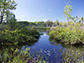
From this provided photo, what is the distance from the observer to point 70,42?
820 cm

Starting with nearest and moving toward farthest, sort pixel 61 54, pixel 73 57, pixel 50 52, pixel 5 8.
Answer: pixel 73 57 < pixel 61 54 < pixel 50 52 < pixel 5 8

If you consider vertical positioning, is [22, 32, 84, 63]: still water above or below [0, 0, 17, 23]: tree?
below

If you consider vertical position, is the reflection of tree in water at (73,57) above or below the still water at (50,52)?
above

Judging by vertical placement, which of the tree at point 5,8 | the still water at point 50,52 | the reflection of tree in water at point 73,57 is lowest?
the still water at point 50,52

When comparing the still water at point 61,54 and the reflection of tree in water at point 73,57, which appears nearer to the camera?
the reflection of tree in water at point 73,57

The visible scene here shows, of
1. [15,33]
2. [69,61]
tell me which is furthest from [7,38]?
[69,61]

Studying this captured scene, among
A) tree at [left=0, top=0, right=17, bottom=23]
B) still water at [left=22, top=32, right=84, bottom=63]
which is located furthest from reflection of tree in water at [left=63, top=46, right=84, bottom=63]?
tree at [left=0, top=0, right=17, bottom=23]

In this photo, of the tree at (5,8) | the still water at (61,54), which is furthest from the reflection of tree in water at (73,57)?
the tree at (5,8)

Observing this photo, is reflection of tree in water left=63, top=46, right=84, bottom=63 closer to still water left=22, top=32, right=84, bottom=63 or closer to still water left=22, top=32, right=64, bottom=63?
still water left=22, top=32, right=84, bottom=63

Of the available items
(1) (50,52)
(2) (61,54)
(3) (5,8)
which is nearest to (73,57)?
(2) (61,54)

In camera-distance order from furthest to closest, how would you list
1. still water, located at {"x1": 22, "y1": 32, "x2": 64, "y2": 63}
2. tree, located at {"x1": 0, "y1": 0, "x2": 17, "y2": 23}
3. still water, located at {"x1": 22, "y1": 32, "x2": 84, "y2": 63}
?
tree, located at {"x1": 0, "y1": 0, "x2": 17, "y2": 23}, still water, located at {"x1": 22, "y1": 32, "x2": 64, "y2": 63}, still water, located at {"x1": 22, "y1": 32, "x2": 84, "y2": 63}

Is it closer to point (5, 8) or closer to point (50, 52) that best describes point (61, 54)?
point (50, 52)

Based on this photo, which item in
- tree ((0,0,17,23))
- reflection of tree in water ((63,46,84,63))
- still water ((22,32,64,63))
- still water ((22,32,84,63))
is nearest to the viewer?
reflection of tree in water ((63,46,84,63))

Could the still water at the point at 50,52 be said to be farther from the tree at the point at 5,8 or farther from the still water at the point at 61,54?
the tree at the point at 5,8
